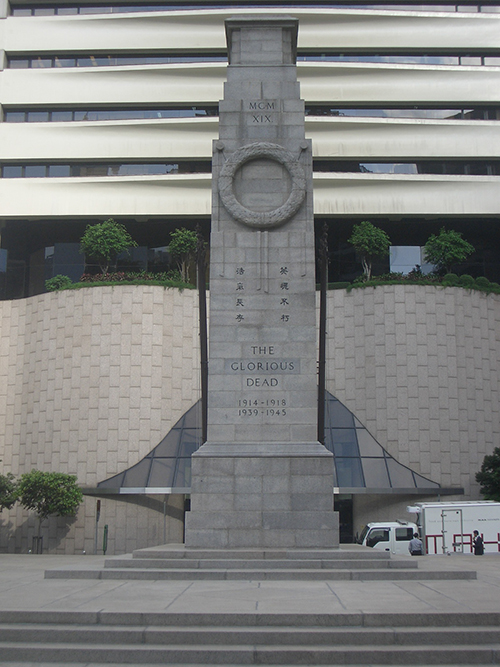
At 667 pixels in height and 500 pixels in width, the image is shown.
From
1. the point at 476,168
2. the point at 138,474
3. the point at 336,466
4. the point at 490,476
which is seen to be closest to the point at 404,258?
the point at 476,168

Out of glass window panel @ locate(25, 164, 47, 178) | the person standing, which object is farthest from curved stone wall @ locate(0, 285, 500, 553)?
glass window panel @ locate(25, 164, 47, 178)

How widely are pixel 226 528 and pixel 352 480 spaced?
26.0 meters

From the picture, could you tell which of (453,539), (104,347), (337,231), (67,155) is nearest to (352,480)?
(453,539)

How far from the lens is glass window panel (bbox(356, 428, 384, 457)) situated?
4872cm

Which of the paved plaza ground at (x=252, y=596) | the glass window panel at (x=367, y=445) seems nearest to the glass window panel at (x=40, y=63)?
the glass window panel at (x=367, y=445)

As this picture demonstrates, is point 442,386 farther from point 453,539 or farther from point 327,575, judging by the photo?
point 327,575

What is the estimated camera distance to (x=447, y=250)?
55.4 metres

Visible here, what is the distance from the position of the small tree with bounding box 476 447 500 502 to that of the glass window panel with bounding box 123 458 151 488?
2105cm

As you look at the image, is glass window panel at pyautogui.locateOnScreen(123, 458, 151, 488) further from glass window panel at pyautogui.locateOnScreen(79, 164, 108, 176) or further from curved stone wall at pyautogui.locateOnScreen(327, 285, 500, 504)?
glass window panel at pyautogui.locateOnScreen(79, 164, 108, 176)

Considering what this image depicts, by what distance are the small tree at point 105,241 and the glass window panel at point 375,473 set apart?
23.2 meters

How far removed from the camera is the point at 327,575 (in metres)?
18.2

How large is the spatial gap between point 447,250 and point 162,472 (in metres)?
25.9

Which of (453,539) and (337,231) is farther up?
(337,231)

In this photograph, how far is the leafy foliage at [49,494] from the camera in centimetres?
4538
